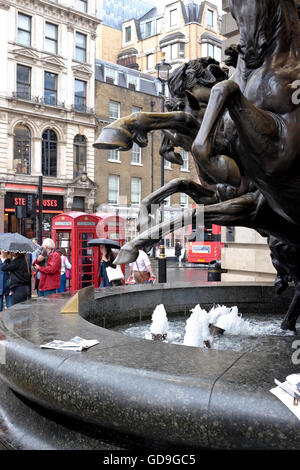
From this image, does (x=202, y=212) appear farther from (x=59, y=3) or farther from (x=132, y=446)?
(x=59, y=3)

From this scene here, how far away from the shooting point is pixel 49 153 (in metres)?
34.3

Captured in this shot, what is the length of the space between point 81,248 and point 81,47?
25.6 metres

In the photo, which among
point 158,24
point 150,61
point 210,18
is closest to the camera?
point 210,18

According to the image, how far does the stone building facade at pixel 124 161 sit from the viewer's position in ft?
124

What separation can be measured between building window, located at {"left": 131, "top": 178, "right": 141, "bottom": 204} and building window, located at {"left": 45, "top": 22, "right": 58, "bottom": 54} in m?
11.7

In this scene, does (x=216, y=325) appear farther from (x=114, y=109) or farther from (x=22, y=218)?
(x=114, y=109)

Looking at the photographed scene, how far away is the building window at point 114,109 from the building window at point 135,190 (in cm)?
543

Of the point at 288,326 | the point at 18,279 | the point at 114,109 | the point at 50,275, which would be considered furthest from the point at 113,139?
the point at 114,109

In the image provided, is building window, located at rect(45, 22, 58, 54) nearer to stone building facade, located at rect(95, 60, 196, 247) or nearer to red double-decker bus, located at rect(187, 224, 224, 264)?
stone building facade, located at rect(95, 60, 196, 247)

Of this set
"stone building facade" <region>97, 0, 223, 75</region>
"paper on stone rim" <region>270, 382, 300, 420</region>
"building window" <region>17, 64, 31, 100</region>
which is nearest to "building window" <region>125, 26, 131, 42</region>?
"stone building facade" <region>97, 0, 223, 75</region>

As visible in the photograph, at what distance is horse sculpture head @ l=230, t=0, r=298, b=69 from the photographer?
405 cm

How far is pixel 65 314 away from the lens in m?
4.91

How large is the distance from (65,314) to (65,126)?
32064 millimetres

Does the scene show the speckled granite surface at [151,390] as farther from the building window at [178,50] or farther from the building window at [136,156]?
the building window at [178,50]
